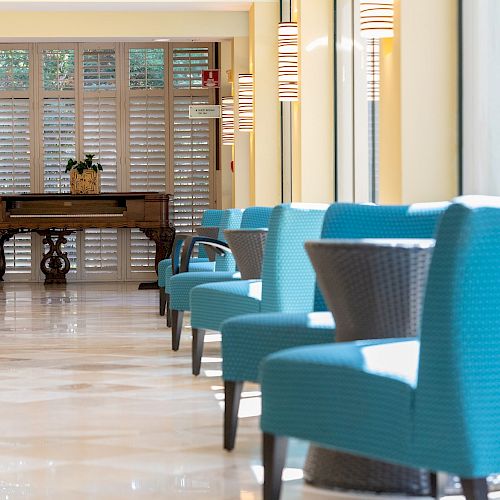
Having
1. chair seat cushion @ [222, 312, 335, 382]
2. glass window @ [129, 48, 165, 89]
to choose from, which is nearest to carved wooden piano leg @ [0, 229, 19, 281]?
glass window @ [129, 48, 165, 89]

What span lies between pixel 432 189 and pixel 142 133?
30.6 ft

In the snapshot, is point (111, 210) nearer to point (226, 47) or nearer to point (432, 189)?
point (226, 47)

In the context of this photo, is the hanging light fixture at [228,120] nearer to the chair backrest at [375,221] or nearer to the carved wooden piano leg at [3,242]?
the carved wooden piano leg at [3,242]

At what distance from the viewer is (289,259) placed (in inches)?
165

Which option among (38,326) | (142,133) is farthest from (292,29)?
(142,133)

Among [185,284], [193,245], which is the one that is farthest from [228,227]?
[185,284]

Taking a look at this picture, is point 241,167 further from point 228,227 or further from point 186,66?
point 228,227

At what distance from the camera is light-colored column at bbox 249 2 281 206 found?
36.1ft

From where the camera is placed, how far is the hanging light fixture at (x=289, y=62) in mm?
8703

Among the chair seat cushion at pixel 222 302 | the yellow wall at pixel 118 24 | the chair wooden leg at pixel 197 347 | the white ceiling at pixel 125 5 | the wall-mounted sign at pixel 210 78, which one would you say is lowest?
the chair wooden leg at pixel 197 347

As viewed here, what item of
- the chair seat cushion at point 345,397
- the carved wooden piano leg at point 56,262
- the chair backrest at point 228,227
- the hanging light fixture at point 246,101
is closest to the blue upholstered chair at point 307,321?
the chair seat cushion at point 345,397

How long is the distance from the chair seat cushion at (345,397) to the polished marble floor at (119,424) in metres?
0.56

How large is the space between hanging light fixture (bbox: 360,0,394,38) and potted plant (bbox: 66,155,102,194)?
840cm

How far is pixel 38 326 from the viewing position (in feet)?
27.4
